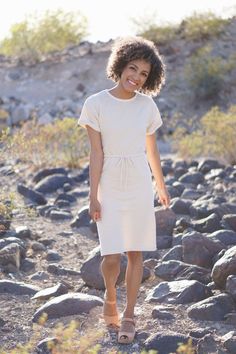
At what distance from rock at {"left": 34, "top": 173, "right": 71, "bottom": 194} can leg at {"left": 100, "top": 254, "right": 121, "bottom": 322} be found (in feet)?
23.3

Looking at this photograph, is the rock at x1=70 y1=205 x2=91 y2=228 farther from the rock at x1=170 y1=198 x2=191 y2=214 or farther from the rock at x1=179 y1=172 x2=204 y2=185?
the rock at x1=179 y1=172 x2=204 y2=185

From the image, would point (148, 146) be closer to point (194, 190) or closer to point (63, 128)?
point (194, 190)

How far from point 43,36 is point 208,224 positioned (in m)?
26.1

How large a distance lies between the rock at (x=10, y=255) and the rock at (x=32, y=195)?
3985 mm

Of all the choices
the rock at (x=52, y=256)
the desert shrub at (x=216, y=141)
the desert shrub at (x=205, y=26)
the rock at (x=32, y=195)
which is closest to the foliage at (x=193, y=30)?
the desert shrub at (x=205, y=26)

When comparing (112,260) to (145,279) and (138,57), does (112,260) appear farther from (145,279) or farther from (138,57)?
(145,279)

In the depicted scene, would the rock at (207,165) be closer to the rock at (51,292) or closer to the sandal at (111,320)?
the rock at (51,292)

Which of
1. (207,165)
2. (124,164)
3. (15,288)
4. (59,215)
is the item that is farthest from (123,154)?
(207,165)

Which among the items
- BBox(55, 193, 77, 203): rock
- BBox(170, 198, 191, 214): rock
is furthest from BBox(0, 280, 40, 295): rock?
BBox(55, 193, 77, 203): rock

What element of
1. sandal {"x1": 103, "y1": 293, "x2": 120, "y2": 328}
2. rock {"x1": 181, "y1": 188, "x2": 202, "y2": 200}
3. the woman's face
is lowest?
sandal {"x1": 103, "y1": 293, "x2": 120, "y2": 328}

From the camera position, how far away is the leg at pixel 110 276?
205 inches

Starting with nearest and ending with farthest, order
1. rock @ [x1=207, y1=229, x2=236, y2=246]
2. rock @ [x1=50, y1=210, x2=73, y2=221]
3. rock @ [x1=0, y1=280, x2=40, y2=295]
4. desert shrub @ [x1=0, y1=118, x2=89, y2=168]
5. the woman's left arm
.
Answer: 1. the woman's left arm
2. rock @ [x1=0, y1=280, x2=40, y2=295]
3. rock @ [x1=207, y1=229, x2=236, y2=246]
4. rock @ [x1=50, y1=210, x2=73, y2=221]
5. desert shrub @ [x1=0, y1=118, x2=89, y2=168]

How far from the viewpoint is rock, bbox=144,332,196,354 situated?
16.1 feet

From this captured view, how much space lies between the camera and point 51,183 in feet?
41.8
